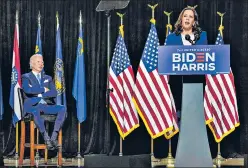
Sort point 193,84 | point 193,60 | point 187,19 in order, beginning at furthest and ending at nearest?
point 187,19 < point 193,84 < point 193,60

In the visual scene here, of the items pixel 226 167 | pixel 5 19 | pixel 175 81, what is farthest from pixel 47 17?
pixel 226 167

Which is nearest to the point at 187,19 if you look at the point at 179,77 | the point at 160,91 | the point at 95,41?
the point at 179,77

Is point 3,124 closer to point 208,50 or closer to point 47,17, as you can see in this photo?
point 47,17

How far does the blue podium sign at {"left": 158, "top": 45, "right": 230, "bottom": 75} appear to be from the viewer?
6117 mm

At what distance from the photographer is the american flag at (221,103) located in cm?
868

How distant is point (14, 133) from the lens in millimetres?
9078

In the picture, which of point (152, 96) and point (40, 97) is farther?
point (152, 96)

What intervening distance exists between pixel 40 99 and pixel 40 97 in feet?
0.10

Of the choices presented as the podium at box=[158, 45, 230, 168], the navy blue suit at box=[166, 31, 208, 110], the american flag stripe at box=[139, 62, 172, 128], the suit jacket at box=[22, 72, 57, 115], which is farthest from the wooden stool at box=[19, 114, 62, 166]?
the podium at box=[158, 45, 230, 168]

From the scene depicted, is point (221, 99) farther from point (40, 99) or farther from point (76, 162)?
point (40, 99)

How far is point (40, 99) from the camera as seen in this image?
324 inches

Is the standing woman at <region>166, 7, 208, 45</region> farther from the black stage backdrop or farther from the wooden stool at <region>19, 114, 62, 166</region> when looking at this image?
the wooden stool at <region>19, 114, 62, 166</region>

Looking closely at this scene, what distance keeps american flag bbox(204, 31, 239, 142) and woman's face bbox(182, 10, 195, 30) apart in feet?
4.19

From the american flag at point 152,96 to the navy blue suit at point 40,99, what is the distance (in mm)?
1152
